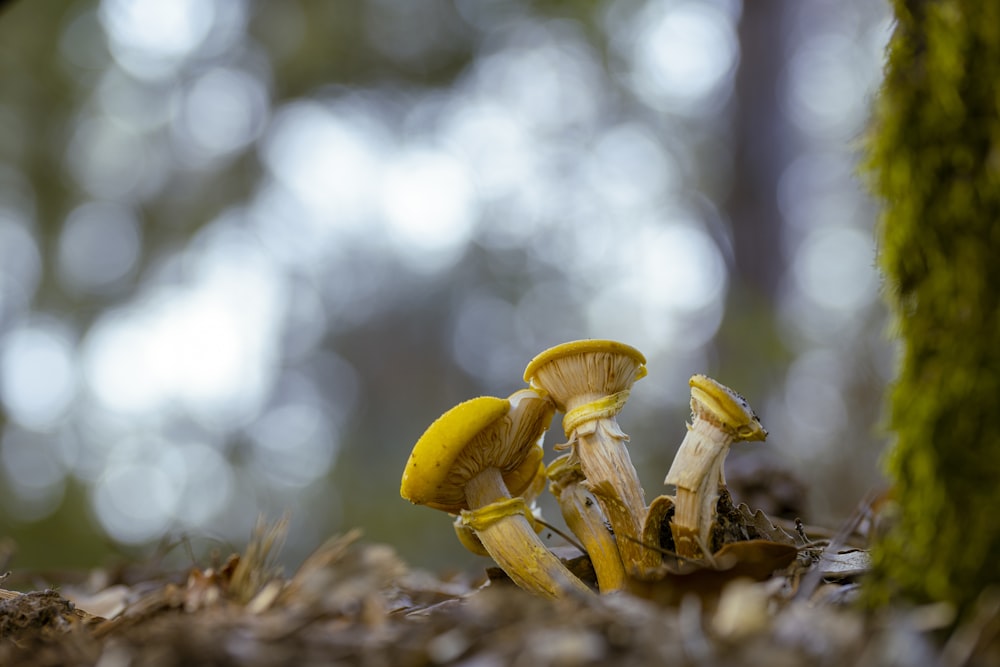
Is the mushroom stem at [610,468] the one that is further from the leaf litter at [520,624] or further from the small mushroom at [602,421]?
the leaf litter at [520,624]

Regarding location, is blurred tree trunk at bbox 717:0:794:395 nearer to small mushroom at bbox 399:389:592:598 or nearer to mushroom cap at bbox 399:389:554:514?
mushroom cap at bbox 399:389:554:514

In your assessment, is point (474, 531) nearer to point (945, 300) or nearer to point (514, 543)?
point (514, 543)

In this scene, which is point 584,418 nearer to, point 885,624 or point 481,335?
point 885,624

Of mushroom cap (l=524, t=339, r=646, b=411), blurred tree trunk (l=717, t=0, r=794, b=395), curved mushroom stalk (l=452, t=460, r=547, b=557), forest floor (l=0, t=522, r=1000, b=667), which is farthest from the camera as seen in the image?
blurred tree trunk (l=717, t=0, r=794, b=395)

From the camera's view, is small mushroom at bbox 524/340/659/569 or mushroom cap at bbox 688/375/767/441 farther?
small mushroom at bbox 524/340/659/569

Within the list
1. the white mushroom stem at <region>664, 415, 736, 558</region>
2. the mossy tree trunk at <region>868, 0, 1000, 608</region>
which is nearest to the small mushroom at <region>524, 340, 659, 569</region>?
the white mushroom stem at <region>664, 415, 736, 558</region>

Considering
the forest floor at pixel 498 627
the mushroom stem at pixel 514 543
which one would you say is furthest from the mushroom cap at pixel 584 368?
the forest floor at pixel 498 627

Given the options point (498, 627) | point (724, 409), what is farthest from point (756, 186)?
point (498, 627)

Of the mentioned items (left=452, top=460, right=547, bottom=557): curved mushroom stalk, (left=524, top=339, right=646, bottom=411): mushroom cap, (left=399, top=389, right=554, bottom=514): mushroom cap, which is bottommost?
(left=452, top=460, right=547, bottom=557): curved mushroom stalk
